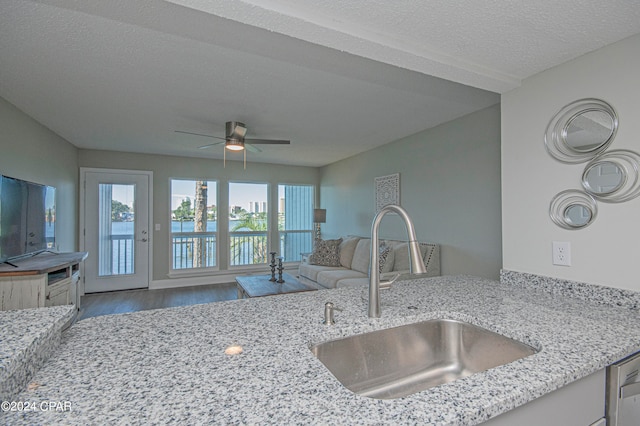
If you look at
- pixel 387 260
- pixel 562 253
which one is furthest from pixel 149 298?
pixel 562 253

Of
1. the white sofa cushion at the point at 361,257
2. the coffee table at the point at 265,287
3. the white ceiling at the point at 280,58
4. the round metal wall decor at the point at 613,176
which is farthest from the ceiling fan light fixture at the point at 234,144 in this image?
the round metal wall decor at the point at 613,176

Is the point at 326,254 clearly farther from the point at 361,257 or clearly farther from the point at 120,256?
the point at 120,256

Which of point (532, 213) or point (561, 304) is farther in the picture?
point (532, 213)

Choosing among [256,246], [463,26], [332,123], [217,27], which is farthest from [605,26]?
[256,246]

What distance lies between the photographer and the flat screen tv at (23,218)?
2.44 m

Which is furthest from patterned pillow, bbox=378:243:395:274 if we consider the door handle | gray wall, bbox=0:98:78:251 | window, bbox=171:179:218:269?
gray wall, bbox=0:98:78:251

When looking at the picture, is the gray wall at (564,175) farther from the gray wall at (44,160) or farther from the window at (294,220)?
the window at (294,220)

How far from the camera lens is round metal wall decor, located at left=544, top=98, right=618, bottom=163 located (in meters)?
1.44

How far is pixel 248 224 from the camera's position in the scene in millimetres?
6078

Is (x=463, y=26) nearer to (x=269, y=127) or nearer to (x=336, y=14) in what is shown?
(x=336, y=14)

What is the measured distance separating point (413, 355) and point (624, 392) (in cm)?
66

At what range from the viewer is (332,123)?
11.7 ft

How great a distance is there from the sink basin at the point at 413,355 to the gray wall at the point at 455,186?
2.07 meters

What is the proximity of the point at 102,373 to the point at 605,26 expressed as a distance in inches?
85.9
